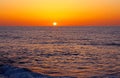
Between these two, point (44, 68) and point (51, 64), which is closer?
point (44, 68)

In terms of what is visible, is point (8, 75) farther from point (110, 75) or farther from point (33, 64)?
point (110, 75)

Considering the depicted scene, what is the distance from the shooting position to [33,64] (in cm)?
2369

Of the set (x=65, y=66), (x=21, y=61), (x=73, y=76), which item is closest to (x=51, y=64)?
(x=65, y=66)

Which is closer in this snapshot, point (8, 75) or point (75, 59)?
point (8, 75)

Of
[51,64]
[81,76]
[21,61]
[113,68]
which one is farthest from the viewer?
[21,61]

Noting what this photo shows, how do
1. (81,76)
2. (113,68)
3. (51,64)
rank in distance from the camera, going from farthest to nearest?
(51,64) → (113,68) → (81,76)

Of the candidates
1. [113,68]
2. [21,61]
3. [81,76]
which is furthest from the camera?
[21,61]

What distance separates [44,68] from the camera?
21.9 m

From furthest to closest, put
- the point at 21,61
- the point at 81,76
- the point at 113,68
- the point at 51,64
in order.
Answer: the point at 21,61 < the point at 51,64 < the point at 113,68 < the point at 81,76

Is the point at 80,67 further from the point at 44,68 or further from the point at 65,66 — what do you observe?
the point at 44,68

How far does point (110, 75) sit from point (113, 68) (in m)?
2.83

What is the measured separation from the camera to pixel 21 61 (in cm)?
2512

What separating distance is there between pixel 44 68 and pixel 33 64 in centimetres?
208

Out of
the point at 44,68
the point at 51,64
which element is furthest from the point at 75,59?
the point at 44,68
